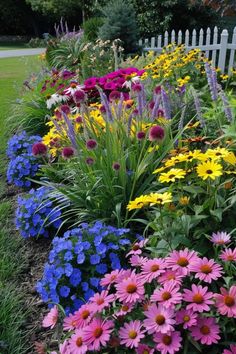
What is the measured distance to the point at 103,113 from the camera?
114 inches

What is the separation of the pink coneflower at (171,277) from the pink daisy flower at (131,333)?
0.17 m

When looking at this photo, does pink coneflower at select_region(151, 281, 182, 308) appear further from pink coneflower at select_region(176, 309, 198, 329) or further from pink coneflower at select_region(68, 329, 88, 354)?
pink coneflower at select_region(68, 329, 88, 354)

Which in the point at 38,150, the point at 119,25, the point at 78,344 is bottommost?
the point at 78,344

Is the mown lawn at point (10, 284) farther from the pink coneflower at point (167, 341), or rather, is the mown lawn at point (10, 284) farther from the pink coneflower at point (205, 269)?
the pink coneflower at point (205, 269)

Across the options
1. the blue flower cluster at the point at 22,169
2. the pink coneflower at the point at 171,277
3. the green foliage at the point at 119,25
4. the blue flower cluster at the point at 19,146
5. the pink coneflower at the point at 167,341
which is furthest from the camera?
the green foliage at the point at 119,25

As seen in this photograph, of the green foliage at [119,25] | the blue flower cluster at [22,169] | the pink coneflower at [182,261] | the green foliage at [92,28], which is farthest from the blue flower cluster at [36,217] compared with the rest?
the green foliage at [92,28]

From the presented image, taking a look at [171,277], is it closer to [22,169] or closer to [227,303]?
[227,303]

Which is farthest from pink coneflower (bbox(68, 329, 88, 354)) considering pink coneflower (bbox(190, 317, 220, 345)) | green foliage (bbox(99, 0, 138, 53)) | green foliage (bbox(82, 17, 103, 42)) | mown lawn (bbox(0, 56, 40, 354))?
green foliage (bbox(82, 17, 103, 42))

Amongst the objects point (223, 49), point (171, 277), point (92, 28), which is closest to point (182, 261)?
point (171, 277)

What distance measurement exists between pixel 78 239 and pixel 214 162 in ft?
2.76

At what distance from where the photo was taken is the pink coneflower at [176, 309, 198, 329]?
4.32ft

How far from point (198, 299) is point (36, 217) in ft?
5.30

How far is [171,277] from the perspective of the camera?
1462mm

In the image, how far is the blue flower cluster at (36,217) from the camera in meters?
2.74
